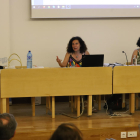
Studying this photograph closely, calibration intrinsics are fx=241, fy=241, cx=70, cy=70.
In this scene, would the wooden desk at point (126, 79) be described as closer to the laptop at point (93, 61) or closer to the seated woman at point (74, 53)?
the laptop at point (93, 61)

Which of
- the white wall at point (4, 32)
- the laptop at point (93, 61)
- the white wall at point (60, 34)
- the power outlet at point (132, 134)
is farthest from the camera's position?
the white wall at point (60, 34)

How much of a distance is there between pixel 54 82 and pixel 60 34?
1722 millimetres

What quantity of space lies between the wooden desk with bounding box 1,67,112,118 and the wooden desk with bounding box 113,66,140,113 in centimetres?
→ 8

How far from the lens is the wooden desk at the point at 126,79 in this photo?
10.0ft

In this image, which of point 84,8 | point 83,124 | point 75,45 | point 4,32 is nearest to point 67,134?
point 83,124

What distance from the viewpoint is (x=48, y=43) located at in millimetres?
4465

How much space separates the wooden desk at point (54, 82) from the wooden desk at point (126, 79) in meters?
0.08

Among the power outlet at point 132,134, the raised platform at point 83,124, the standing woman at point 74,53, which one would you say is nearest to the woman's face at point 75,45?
the standing woman at point 74,53

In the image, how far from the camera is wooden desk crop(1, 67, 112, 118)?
2.89 m

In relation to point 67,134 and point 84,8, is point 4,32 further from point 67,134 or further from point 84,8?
point 67,134

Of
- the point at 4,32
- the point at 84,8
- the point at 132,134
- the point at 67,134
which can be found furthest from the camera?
the point at 84,8

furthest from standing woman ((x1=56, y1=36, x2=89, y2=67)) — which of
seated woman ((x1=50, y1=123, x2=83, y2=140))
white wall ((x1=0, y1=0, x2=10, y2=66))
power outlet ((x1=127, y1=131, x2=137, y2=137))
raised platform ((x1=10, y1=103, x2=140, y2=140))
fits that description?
seated woman ((x1=50, y1=123, x2=83, y2=140))

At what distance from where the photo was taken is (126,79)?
10.1 feet

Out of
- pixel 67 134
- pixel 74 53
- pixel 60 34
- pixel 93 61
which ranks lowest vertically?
pixel 67 134
